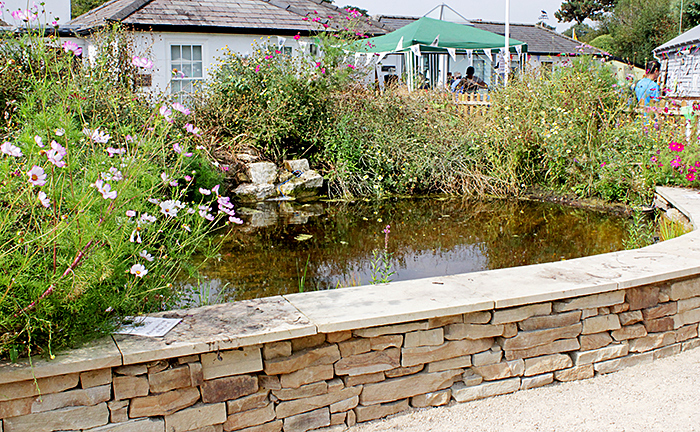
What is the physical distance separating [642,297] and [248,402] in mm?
2094

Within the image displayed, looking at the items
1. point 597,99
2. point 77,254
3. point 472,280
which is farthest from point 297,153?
point 77,254

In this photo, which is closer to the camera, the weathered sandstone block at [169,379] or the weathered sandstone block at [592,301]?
the weathered sandstone block at [169,379]

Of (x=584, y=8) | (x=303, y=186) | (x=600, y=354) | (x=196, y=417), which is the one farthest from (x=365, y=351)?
(x=584, y=8)

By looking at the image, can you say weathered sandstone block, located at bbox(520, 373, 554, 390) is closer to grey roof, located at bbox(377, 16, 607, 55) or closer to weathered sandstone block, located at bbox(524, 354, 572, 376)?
weathered sandstone block, located at bbox(524, 354, 572, 376)

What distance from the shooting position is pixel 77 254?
2297 millimetres

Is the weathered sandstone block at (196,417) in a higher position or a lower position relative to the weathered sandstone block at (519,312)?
lower

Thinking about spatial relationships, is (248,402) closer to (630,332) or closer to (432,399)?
(432,399)

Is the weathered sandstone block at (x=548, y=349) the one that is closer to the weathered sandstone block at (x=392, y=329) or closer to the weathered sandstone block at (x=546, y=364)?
the weathered sandstone block at (x=546, y=364)

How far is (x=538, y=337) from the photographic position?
298 centimetres

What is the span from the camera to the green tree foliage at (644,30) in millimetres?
32594

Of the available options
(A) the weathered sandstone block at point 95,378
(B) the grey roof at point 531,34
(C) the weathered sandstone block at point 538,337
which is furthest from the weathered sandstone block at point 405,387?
(B) the grey roof at point 531,34

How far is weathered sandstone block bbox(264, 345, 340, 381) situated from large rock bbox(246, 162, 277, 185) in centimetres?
618

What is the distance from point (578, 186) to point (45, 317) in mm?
7251

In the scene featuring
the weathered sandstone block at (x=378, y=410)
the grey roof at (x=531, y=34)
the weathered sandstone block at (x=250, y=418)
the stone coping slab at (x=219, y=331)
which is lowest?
the weathered sandstone block at (x=378, y=410)
